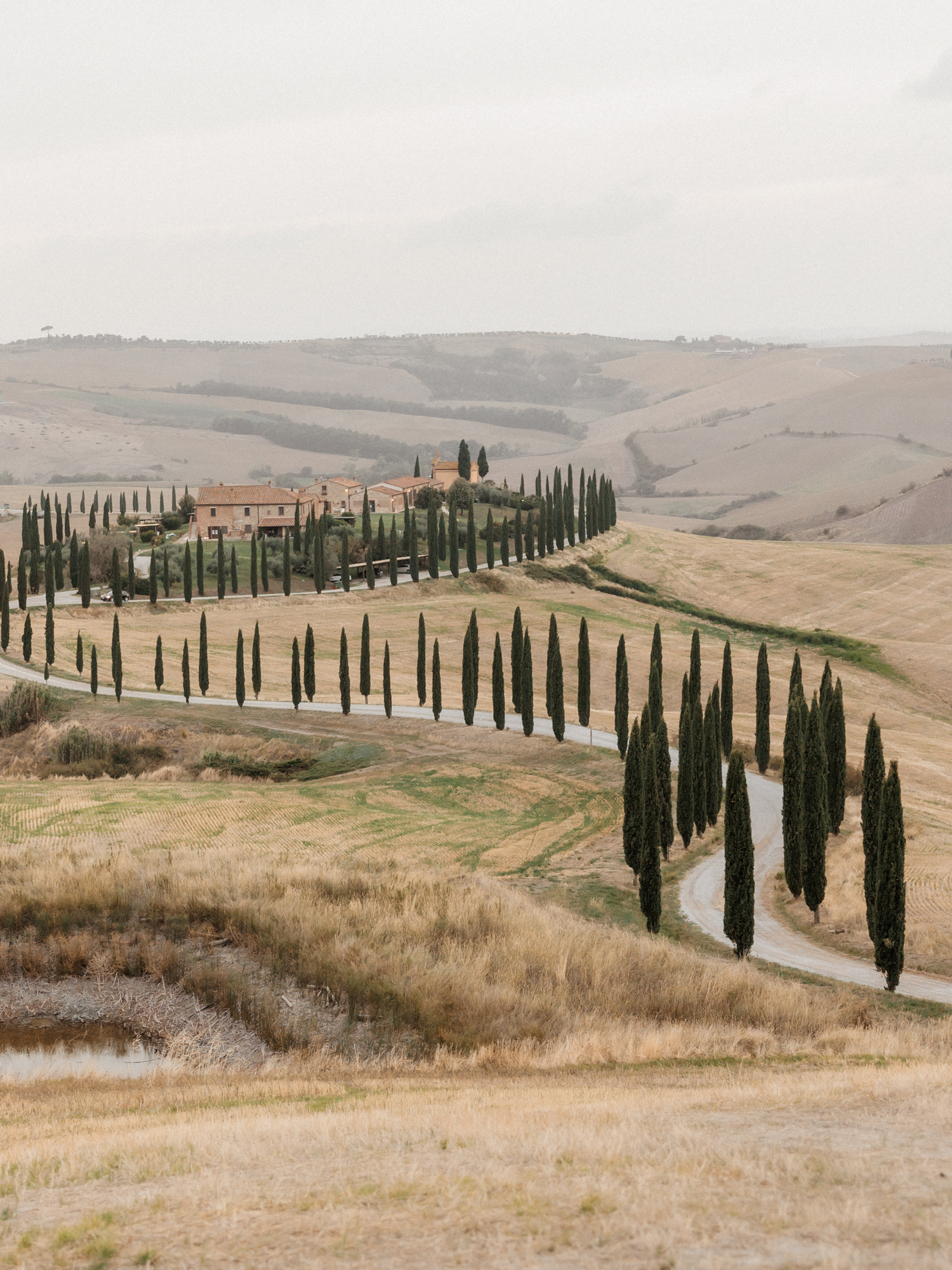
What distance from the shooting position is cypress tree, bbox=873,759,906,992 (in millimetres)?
31375

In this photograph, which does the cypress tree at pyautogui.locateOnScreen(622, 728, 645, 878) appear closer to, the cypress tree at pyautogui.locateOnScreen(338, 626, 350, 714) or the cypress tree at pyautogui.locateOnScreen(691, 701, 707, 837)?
the cypress tree at pyautogui.locateOnScreen(691, 701, 707, 837)

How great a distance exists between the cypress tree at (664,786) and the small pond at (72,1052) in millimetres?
19613

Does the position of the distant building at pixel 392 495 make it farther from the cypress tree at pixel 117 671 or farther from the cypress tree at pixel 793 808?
the cypress tree at pixel 793 808

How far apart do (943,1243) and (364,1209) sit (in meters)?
6.83

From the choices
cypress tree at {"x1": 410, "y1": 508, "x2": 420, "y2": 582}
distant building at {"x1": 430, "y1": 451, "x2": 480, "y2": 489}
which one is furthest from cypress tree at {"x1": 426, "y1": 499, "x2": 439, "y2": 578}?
distant building at {"x1": 430, "y1": 451, "x2": 480, "y2": 489}

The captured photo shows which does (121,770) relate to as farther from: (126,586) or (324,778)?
(126,586)

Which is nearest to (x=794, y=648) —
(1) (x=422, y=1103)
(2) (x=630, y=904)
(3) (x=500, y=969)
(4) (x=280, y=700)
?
(4) (x=280, y=700)

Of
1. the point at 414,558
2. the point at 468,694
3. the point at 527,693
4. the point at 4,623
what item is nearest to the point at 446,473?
the point at 414,558

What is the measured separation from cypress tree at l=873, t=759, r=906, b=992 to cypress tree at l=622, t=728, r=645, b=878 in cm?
1007

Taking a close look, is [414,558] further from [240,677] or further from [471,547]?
[240,677]

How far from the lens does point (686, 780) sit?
157 feet

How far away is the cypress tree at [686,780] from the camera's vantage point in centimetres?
4794

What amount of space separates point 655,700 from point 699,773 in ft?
22.2

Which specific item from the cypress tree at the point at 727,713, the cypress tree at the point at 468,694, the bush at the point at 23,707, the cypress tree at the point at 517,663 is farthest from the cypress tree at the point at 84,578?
the cypress tree at the point at 727,713
